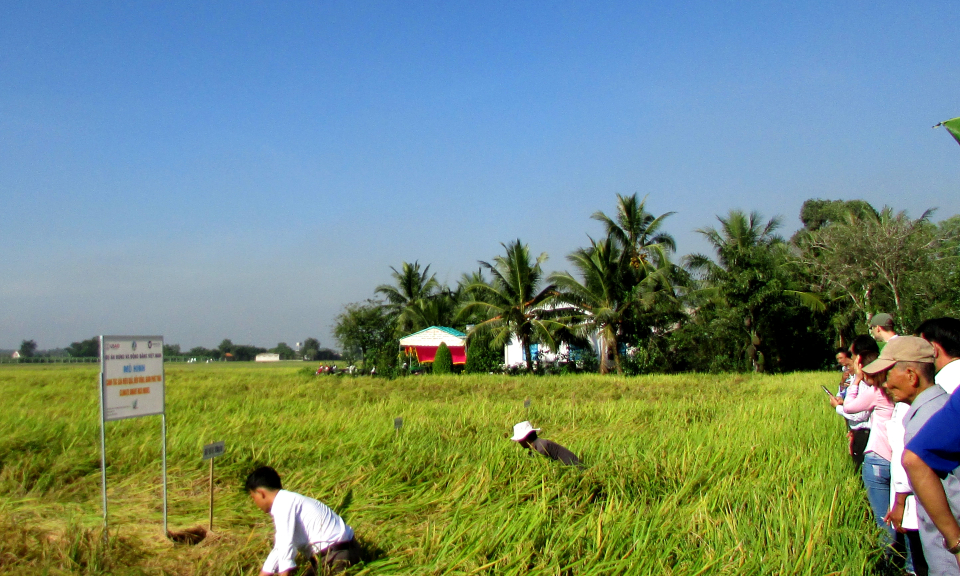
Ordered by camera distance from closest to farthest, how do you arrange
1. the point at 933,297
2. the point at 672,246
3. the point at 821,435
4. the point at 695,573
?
the point at 695,573, the point at 821,435, the point at 933,297, the point at 672,246

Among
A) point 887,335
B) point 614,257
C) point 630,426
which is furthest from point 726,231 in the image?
point 887,335

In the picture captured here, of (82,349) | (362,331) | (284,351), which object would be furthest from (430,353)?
(284,351)

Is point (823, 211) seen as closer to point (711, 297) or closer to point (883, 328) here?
A: point (711, 297)

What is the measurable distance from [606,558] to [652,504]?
1.11m

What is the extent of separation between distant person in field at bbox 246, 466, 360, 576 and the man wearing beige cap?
274 centimetres

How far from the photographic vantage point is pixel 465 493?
195 inches

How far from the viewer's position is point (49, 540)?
12.7 feet

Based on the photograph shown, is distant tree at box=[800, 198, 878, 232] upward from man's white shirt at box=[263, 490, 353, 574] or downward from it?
upward

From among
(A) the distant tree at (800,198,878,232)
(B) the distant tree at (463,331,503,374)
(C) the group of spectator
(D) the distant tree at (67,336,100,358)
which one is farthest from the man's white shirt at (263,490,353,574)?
(D) the distant tree at (67,336,100,358)

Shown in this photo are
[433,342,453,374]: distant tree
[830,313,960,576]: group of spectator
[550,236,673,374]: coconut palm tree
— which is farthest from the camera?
[433,342,453,374]: distant tree

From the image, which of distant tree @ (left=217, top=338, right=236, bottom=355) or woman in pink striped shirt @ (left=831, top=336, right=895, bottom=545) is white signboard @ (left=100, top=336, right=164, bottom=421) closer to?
woman in pink striped shirt @ (left=831, top=336, right=895, bottom=545)

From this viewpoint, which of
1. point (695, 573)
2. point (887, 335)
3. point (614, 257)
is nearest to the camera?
point (695, 573)

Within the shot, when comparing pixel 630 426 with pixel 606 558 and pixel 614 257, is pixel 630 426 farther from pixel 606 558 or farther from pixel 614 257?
pixel 614 257

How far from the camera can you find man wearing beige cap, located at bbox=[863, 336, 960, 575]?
2.69 m
